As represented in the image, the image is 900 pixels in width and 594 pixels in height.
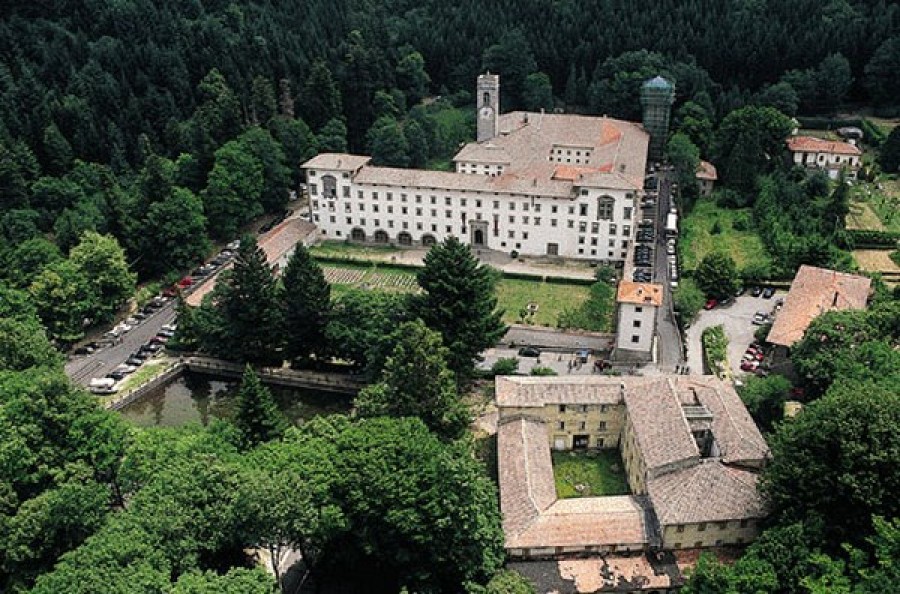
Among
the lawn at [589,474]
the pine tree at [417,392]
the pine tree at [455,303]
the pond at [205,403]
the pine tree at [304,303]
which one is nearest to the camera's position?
the pine tree at [417,392]

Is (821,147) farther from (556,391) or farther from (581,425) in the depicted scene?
(556,391)

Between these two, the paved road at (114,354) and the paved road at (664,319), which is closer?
the paved road at (664,319)

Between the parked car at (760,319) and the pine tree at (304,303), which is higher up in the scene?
the pine tree at (304,303)

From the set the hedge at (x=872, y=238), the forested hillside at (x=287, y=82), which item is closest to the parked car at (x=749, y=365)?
the hedge at (x=872, y=238)

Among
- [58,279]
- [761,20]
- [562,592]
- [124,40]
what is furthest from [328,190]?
[761,20]

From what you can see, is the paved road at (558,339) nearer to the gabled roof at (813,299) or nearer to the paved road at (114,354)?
the gabled roof at (813,299)

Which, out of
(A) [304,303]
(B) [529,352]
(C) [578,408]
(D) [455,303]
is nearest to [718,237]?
(B) [529,352]

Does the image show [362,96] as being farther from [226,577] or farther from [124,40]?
[226,577]
